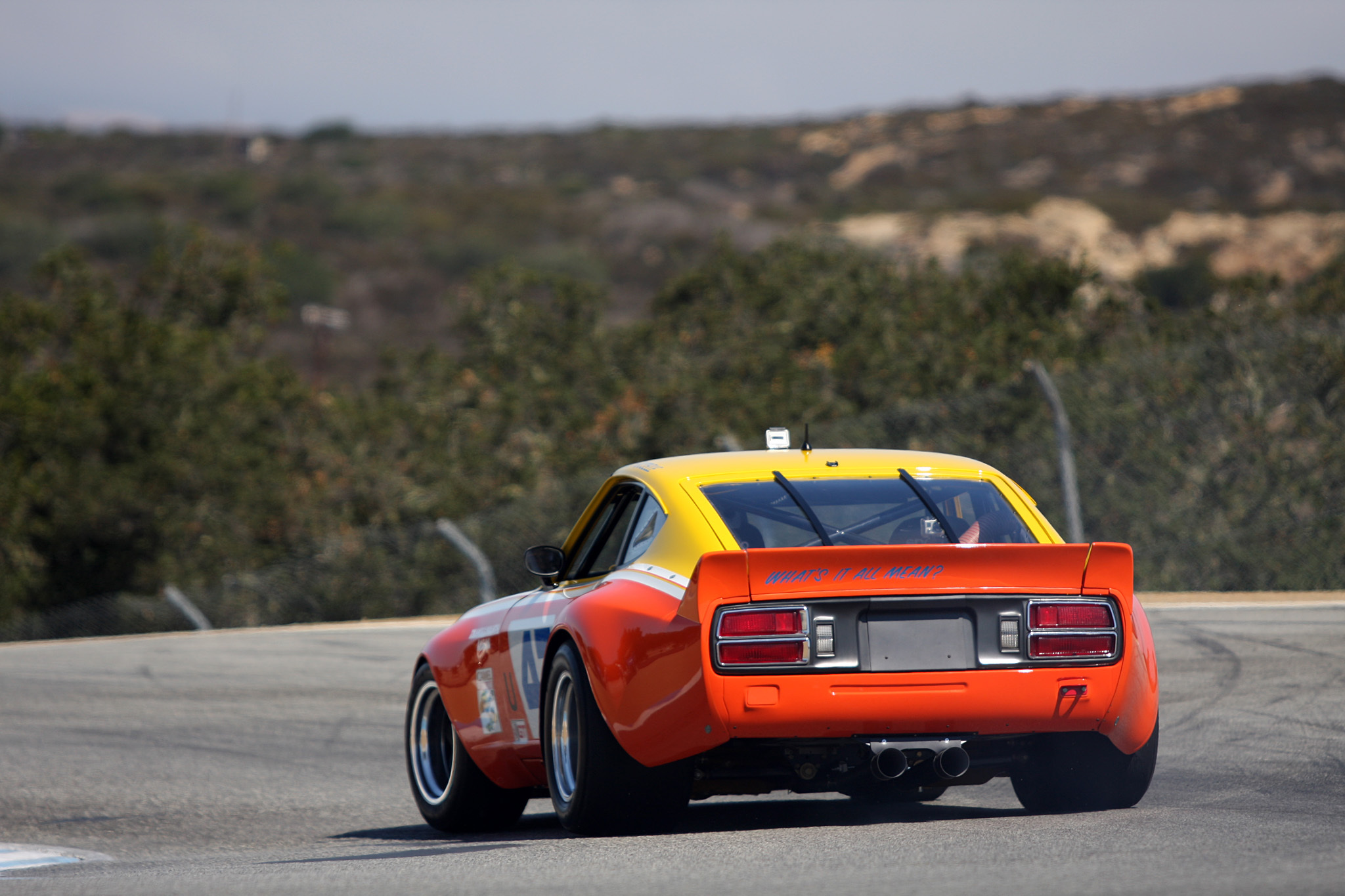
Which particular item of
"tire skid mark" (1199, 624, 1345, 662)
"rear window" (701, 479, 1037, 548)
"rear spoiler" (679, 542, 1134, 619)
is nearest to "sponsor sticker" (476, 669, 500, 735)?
"rear window" (701, 479, 1037, 548)

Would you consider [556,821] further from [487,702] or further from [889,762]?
[889,762]

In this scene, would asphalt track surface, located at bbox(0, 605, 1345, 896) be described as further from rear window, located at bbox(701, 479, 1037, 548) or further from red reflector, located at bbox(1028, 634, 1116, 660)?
rear window, located at bbox(701, 479, 1037, 548)

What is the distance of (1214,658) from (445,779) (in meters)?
5.33

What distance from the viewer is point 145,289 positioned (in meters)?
41.8

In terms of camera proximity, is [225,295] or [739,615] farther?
[225,295]

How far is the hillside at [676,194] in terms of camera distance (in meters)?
76.4

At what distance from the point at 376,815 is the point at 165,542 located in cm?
2470

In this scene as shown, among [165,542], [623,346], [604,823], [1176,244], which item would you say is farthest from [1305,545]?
[1176,244]

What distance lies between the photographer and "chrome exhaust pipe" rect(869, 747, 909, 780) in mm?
5379

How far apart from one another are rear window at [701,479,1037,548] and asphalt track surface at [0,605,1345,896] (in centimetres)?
99

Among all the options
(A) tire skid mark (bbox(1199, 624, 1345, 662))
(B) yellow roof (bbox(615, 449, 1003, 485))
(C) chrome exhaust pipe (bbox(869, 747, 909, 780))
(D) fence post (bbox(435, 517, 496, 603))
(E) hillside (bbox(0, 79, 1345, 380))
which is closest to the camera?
(C) chrome exhaust pipe (bbox(869, 747, 909, 780))

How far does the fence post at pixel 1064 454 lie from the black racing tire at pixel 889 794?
6.67 metres

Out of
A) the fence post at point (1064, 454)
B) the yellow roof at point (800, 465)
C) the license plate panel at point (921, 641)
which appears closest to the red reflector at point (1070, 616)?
the license plate panel at point (921, 641)

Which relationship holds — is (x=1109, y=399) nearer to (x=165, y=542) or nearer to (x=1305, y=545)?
(x=1305, y=545)
